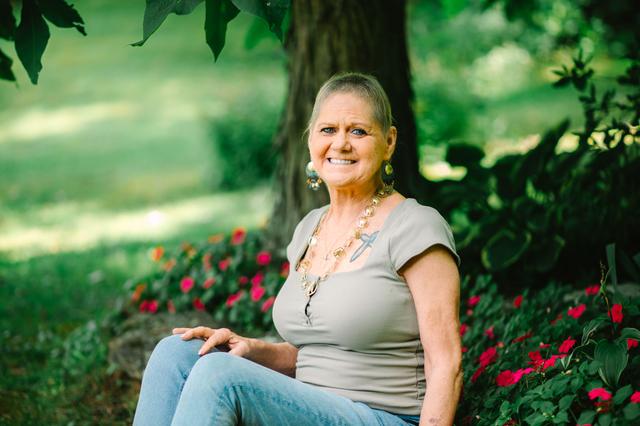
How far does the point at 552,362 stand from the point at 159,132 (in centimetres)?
1113

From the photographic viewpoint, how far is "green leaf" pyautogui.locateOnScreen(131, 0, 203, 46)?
2443mm

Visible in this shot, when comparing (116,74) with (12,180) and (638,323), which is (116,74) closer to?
(12,180)

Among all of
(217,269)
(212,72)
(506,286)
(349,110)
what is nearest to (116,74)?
(212,72)

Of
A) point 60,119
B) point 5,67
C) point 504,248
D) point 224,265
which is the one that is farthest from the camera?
point 60,119

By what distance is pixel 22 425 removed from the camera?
372 centimetres

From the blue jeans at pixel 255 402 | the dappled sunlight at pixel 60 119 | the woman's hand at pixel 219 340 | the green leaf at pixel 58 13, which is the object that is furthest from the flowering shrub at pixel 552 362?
the dappled sunlight at pixel 60 119

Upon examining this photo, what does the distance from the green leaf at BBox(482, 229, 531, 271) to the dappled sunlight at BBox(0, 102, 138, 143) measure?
10188mm

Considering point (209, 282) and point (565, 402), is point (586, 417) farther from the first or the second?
point (209, 282)

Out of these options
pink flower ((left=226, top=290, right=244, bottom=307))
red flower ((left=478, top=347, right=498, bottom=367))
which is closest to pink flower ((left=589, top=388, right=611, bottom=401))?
red flower ((left=478, top=347, right=498, bottom=367))

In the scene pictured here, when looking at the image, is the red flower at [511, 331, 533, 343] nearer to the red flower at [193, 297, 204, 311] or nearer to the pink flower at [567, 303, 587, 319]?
the pink flower at [567, 303, 587, 319]

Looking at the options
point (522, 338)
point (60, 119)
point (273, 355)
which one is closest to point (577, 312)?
point (522, 338)

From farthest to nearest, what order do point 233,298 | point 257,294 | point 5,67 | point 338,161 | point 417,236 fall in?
point 233,298
point 257,294
point 5,67
point 338,161
point 417,236

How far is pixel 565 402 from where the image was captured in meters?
2.14

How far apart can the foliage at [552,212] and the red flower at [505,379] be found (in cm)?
157
